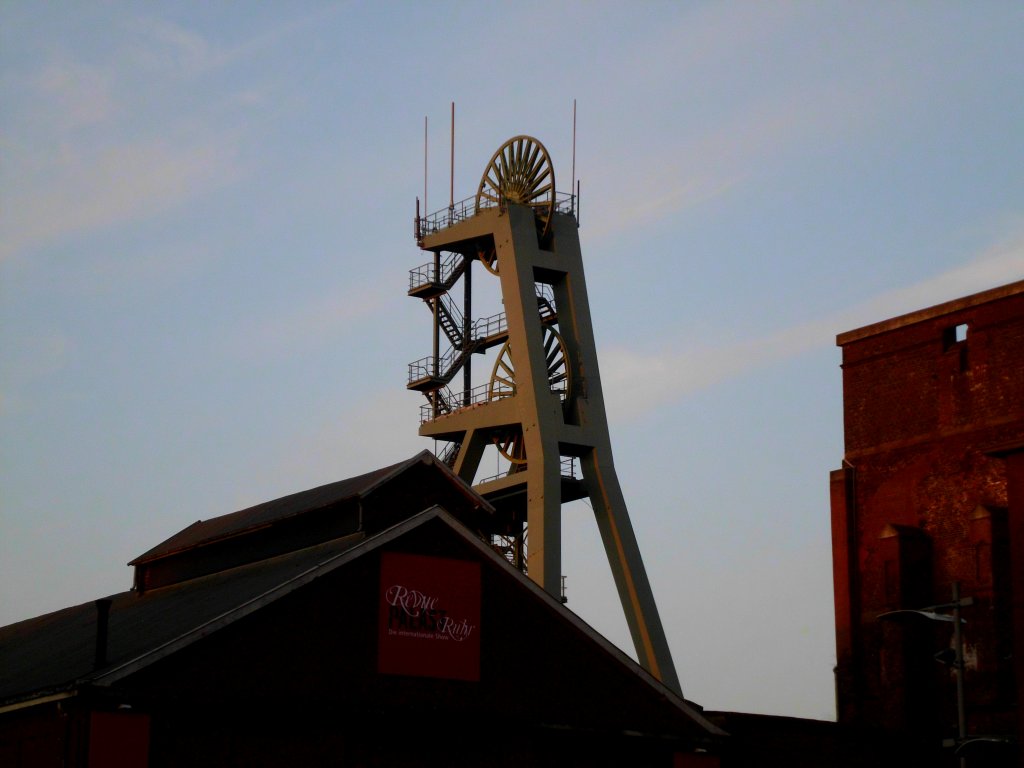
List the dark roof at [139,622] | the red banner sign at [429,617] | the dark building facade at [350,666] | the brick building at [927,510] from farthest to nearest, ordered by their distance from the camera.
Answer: the brick building at [927,510], the red banner sign at [429,617], the dark roof at [139,622], the dark building facade at [350,666]

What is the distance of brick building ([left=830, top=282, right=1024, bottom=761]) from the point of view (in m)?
42.8

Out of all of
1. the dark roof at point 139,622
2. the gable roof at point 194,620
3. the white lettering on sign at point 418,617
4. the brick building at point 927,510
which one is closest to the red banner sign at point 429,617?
the white lettering on sign at point 418,617

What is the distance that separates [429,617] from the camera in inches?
1155

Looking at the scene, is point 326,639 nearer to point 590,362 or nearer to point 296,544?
point 296,544

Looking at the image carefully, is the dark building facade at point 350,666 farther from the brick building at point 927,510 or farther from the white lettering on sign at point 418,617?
the brick building at point 927,510

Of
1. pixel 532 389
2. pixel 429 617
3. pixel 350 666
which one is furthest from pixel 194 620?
pixel 532 389

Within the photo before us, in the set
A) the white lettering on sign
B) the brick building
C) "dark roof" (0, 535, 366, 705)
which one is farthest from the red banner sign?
the brick building

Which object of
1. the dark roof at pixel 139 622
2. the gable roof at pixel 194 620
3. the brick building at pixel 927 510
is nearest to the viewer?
the gable roof at pixel 194 620

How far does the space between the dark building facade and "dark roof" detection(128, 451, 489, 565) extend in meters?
0.09

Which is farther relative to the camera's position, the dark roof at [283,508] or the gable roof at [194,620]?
the dark roof at [283,508]

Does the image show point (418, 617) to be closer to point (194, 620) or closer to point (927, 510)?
point (194, 620)

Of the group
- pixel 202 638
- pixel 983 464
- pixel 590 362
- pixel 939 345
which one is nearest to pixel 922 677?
pixel 983 464

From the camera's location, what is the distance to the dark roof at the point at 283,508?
32500 millimetres

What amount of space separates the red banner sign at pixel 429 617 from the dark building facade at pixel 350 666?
0.04 metres
